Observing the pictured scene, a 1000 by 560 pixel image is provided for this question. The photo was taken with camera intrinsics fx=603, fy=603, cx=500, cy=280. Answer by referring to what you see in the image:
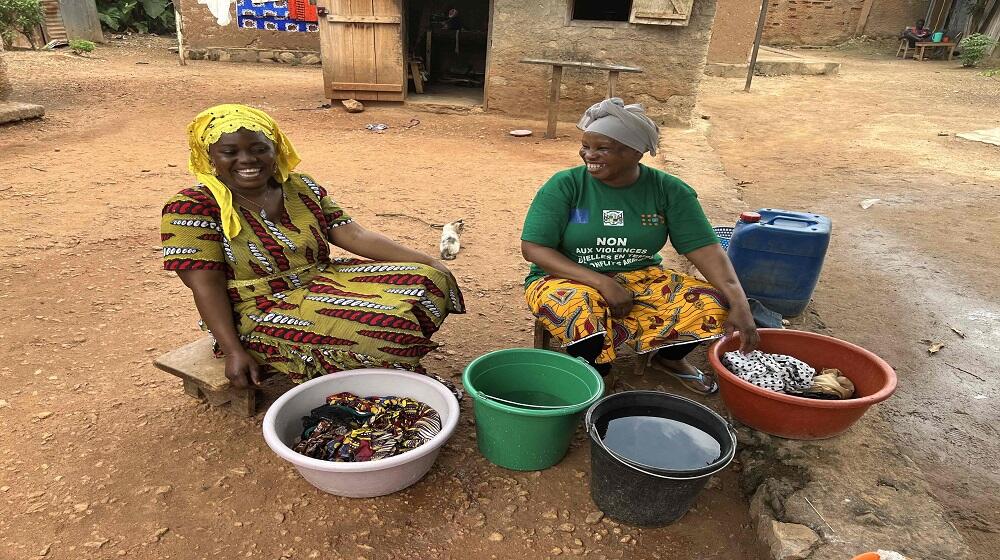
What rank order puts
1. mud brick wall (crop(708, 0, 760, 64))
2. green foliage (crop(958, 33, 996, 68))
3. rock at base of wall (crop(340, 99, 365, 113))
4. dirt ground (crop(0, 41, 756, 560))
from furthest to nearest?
green foliage (crop(958, 33, 996, 68))
mud brick wall (crop(708, 0, 760, 64))
rock at base of wall (crop(340, 99, 365, 113))
dirt ground (crop(0, 41, 756, 560))

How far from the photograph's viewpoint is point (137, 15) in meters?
13.8

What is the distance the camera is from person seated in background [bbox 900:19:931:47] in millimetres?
15409

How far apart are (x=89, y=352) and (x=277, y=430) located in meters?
1.29

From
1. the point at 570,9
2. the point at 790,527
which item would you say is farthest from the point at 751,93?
the point at 790,527

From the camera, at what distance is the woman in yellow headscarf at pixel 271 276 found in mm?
1890

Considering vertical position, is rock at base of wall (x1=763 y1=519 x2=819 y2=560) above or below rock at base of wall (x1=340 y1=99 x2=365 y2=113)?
below

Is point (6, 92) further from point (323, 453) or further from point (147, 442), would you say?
point (323, 453)

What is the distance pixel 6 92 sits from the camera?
6.81 m

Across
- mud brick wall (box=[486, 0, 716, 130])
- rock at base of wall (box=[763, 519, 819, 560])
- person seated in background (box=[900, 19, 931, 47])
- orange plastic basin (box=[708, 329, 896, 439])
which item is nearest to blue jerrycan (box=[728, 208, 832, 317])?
orange plastic basin (box=[708, 329, 896, 439])

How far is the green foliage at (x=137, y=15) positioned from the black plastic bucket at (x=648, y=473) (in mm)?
15104

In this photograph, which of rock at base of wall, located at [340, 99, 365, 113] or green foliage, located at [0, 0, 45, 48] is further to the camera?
green foliage, located at [0, 0, 45, 48]

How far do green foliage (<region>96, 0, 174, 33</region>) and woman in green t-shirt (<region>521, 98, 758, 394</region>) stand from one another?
14.5 meters

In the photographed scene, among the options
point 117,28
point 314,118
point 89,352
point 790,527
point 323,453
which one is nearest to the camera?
point 790,527

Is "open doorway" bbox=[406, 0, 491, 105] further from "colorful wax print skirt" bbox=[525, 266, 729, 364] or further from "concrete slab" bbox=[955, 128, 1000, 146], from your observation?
"colorful wax print skirt" bbox=[525, 266, 729, 364]
